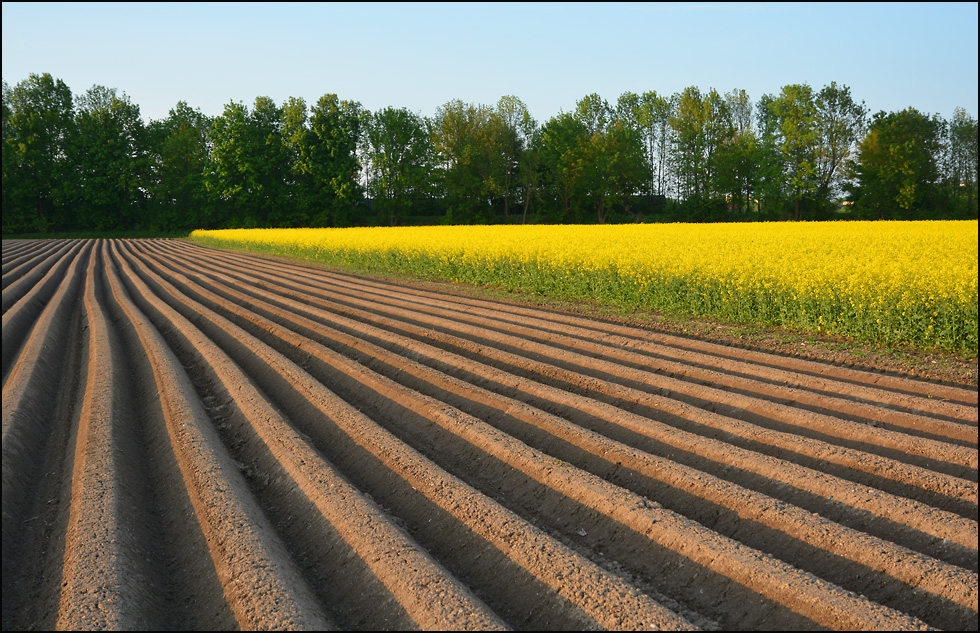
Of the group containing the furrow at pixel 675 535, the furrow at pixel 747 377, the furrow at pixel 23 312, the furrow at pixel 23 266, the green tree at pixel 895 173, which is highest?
the green tree at pixel 895 173

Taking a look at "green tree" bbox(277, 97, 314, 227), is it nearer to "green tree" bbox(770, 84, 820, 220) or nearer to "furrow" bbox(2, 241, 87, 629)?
"green tree" bbox(770, 84, 820, 220)

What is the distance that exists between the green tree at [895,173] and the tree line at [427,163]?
108 cm

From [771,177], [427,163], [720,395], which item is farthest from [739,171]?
[720,395]

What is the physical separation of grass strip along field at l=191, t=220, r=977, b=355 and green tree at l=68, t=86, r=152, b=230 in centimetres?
5211

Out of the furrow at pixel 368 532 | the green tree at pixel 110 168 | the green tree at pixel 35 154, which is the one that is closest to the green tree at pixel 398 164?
the green tree at pixel 110 168

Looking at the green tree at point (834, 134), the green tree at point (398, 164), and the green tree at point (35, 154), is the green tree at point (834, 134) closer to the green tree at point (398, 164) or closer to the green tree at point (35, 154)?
the green tree at point (398, 164)

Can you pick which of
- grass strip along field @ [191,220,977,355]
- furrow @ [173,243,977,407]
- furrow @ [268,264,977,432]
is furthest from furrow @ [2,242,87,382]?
grass strip along field @ [191,220,977,355]

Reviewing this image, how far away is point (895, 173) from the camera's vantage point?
159ft

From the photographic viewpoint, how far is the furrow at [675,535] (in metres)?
3.21

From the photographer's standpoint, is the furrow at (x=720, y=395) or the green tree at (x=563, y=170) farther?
the green tree at (x=563, y=170)

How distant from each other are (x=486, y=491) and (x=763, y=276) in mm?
8287

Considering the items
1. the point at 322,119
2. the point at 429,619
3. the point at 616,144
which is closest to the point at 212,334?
the point at 429,619

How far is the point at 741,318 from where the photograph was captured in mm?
10820

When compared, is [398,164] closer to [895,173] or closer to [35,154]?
[35,154]
